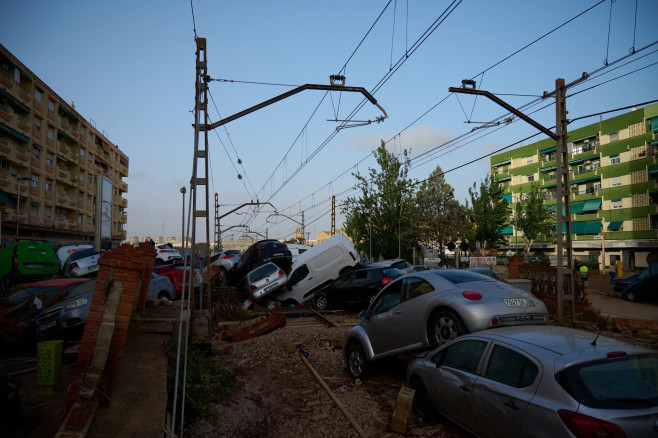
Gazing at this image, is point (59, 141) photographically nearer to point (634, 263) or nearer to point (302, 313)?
point (302, 313)

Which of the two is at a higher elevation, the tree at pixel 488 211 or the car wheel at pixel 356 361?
the tree at pixel 488 211

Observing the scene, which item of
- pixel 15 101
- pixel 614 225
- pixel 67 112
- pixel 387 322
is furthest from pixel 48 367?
pixel 614 225

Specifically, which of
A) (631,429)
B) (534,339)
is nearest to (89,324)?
(534,339)

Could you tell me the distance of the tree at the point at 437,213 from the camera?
3600 cm

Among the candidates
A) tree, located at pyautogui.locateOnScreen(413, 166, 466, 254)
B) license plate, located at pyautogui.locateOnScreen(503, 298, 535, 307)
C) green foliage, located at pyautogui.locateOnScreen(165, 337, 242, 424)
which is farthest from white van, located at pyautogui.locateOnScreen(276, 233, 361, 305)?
tree, located at pyautogui.locateOnScreen(413, 166, 466, 254)

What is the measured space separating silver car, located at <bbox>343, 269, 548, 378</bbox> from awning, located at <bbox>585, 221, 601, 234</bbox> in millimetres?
49725

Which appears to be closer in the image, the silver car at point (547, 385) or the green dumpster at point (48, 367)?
the silver car at point (547, 385)

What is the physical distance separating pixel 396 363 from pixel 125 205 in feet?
229

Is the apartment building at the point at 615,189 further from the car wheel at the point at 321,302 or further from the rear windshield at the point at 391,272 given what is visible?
the car wheel at the point at 321,302

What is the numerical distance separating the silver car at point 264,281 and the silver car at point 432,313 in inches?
419

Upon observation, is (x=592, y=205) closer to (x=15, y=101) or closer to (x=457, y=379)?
(x=457, y=379)

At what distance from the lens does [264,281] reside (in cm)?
1812

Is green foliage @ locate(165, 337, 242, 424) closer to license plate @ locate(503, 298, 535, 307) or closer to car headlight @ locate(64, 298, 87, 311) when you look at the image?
car headlight @ locate(64, 298, 87, 311)

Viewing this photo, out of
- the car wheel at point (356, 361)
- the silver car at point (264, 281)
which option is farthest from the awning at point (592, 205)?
the car wheel at point (356, 361)
